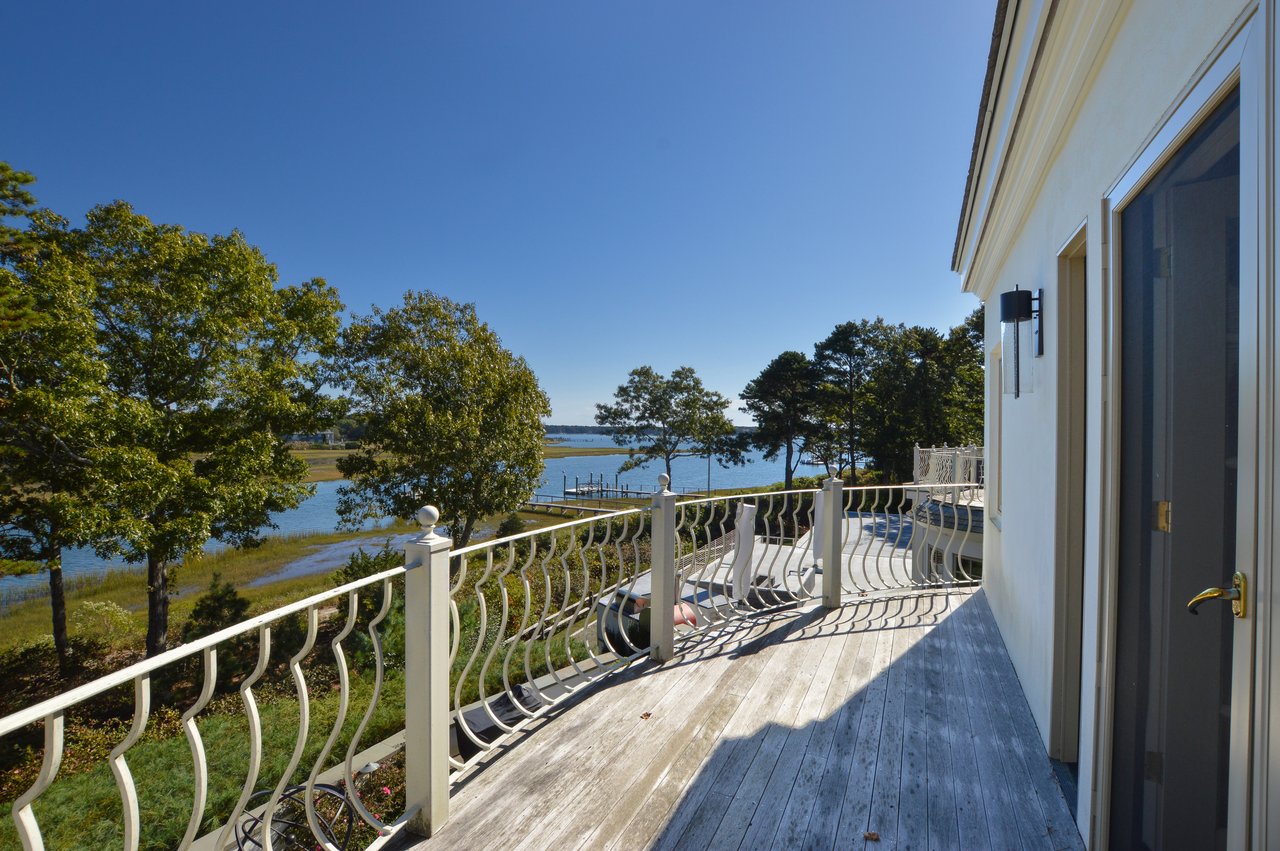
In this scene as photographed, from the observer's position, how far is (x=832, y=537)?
398 cm

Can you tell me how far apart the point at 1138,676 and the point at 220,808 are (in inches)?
286

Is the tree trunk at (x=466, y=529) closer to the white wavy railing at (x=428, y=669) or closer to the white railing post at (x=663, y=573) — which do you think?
the white wavy railing at (x=428, y=669)

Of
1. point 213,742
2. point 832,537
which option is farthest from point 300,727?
point 213,742

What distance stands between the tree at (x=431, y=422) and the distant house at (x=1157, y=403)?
47.8 ft

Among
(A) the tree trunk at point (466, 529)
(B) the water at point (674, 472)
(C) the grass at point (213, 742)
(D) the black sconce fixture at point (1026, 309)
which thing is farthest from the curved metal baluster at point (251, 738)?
(B) the water at point (674, 472)

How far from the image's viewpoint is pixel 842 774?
84.4 inches

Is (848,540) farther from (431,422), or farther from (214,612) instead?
(214,612)

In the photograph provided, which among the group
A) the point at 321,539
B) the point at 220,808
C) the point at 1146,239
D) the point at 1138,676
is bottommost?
the point at 321,539

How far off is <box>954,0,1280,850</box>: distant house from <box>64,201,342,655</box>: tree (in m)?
13.5

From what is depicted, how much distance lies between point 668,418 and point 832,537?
87.4ft

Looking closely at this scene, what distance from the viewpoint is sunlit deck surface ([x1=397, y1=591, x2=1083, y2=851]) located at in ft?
5.94

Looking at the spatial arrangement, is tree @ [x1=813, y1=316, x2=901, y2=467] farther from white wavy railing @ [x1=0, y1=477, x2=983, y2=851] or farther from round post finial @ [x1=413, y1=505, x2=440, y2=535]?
round post finial @ [x1=413, y1=505, x2=440, y2=535]

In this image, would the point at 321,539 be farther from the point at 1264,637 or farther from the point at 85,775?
the point at 1264,637

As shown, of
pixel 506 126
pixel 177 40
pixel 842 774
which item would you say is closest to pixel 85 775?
pixel 842 774
